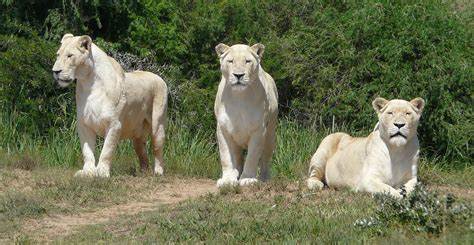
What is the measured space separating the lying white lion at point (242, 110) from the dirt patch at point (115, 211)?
0.47m

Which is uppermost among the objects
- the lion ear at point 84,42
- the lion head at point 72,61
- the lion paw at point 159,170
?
the lion ear at point 84,42

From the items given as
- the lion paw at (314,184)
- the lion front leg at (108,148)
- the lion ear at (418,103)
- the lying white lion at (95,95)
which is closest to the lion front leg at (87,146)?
the lying white lion at (95,95)

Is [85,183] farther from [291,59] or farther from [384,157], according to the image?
[291,59]

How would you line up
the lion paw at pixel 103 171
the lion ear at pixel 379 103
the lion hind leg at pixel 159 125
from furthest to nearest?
the lion hind leg at pixel 159 125 → the lion paw at pixel 103 171 → the lion ear at pixel 379 103

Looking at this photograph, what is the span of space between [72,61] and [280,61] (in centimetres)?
558

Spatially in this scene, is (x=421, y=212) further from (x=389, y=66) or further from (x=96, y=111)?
(x=389, y=66)

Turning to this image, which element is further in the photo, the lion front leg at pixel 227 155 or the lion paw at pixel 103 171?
the lion paw at pixel 103 171

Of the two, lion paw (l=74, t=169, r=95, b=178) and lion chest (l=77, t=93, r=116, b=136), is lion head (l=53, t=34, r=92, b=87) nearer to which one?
lion chest (l=77, t=93, r=116, b=136)

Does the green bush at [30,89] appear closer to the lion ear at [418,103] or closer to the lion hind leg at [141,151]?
the lion hind leg at [141,151]

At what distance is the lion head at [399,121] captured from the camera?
11195 millimetres

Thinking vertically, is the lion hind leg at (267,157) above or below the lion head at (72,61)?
below

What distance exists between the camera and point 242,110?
11922mm

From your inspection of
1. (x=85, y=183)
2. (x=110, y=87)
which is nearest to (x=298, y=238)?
(x=85, y=183)

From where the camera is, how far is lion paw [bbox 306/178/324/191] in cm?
1208
